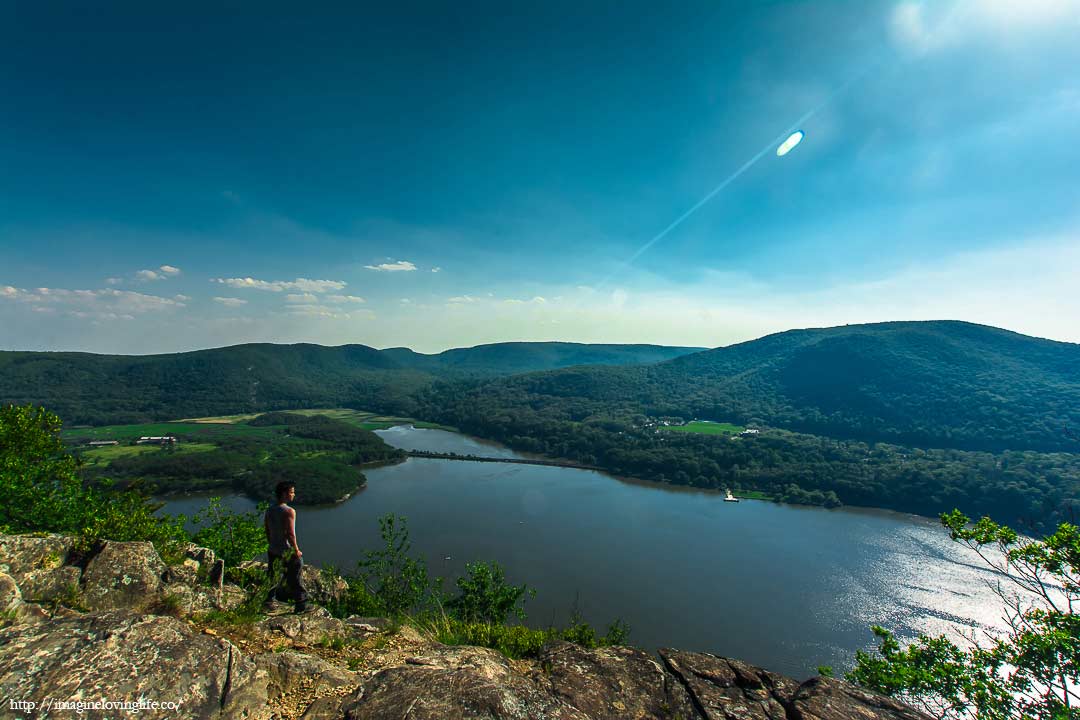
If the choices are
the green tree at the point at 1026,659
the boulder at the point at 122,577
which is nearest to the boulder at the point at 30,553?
the boulder at the point at 122,577

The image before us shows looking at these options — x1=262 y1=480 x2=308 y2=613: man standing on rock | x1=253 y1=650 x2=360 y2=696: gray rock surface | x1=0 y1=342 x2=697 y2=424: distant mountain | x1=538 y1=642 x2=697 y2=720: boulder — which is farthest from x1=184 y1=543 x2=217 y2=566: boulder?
x1=0 y1=342 x2=697 y2=424: distant mountain

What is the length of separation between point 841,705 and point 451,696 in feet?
13.5

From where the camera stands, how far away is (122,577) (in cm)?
531

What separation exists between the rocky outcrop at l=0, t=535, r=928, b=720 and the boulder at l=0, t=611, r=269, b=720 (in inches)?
0.4

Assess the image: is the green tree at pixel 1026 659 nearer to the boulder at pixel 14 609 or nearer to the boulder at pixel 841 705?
the boulder at pixel 841 705

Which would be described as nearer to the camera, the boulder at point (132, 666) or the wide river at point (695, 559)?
the boulder at point (132, 666)

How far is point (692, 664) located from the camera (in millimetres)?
5172

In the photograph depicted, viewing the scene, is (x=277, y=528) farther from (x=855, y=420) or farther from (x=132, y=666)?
(x=855, y=420)

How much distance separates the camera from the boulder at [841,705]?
443 cm

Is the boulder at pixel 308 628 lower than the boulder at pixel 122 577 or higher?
lower

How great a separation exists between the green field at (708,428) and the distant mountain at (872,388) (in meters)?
6.97

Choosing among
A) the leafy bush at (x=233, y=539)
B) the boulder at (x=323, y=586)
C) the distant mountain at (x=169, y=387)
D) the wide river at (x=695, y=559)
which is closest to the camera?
the boulder at (x=323, y=586)

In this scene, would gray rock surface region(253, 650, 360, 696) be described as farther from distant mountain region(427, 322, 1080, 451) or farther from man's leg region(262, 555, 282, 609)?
distant mountain region(427, 322, 1080, 451)

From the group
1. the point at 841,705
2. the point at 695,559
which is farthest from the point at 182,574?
the point at 695,559
